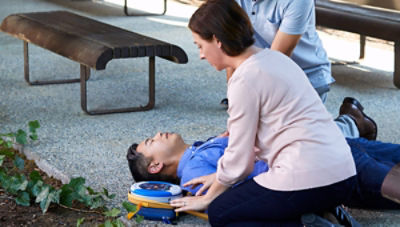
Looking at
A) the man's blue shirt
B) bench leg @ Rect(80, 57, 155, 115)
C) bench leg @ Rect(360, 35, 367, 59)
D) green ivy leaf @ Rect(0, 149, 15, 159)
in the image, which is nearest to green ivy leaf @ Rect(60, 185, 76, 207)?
the man's blue shirt

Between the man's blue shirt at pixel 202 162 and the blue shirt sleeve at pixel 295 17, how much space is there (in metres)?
0.70

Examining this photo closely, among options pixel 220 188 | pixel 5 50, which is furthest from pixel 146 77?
pixel 220 188

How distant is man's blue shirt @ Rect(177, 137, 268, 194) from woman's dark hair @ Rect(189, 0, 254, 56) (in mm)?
631

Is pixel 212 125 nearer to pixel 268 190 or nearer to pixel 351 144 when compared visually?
pixel 351 144

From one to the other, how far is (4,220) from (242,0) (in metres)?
1.60

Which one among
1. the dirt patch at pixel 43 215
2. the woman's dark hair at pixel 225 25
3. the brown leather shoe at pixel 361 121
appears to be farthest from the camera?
the brown leather shoe at pixel 361 121

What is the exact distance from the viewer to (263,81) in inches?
99.0

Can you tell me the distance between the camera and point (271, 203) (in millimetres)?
2637

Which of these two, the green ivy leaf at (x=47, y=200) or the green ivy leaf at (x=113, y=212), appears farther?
the green ivy leaf at (x=47, y=200)

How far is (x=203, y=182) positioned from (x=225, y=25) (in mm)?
705

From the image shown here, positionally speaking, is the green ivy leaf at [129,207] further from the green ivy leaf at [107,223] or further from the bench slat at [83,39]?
the bench slat at [83,39]

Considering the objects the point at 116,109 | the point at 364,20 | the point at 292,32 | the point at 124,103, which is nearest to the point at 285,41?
the point at 292,32

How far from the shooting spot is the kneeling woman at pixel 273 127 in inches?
99.3

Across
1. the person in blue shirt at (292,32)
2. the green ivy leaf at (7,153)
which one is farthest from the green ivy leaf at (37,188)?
the person in blue shirt at (292,32)
